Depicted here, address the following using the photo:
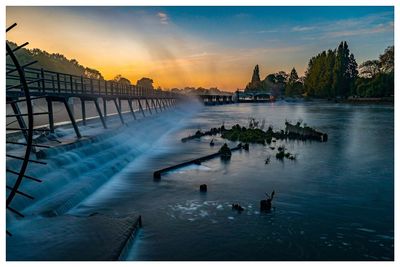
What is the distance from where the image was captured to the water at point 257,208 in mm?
9820

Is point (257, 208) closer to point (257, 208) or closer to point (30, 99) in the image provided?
point (257, 208)

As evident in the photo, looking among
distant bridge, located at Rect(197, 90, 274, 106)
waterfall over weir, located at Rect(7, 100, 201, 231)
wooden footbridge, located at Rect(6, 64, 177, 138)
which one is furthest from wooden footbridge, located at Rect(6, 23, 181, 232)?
distant bridge, located at Rect(197, 90, 274, 106)

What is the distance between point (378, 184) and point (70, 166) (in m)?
15.1

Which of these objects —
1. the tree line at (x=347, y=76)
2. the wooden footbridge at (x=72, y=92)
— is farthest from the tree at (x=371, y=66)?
the wooden footbridge at (x=72, y=92)

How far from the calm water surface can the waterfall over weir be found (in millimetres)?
606

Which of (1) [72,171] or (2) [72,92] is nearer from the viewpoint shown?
(1) [72,171]

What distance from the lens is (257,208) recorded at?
43.5 ft

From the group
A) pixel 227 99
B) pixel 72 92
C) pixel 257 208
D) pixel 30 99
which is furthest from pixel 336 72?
pixel 30 99

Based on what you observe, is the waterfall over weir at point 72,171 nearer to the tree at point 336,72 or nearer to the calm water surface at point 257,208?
the calm water surface at point 257,208

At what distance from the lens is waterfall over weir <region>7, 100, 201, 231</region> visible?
11691 mm

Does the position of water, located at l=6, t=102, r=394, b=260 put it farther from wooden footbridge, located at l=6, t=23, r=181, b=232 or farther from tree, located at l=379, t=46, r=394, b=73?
tree, located at l=379, t=46, r=394, b=73

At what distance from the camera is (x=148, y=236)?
411 inches

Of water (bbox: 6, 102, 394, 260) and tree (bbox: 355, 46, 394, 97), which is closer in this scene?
water (bbox: 6, 102, 394, 260)

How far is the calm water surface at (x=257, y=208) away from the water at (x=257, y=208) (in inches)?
1.2
